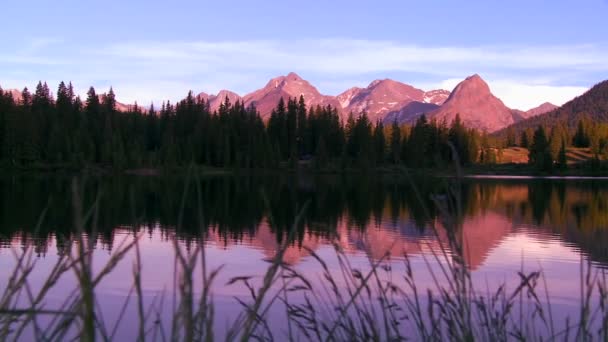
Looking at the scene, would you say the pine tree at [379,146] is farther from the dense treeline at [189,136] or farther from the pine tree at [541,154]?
the pine tree at [541,154]

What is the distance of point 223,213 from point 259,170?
3055 inches

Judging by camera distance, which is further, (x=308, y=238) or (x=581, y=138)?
(x=581, y=138)

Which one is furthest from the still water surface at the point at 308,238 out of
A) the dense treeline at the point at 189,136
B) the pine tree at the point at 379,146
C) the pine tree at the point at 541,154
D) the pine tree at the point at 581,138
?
the pine tree at the point at 581,138

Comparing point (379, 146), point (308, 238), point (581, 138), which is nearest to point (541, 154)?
point (379, 146)

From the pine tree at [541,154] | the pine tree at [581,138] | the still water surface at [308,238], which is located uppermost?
the pine tree at [581,138]

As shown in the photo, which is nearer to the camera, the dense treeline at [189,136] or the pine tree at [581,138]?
the dense treeline at [189,136]

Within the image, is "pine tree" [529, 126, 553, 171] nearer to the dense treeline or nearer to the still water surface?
the dense treeline

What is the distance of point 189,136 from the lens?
332ft

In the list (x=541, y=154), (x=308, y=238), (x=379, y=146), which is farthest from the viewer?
(x=541, y=154)

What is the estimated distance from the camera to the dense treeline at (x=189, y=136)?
88562mm

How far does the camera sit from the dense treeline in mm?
88562

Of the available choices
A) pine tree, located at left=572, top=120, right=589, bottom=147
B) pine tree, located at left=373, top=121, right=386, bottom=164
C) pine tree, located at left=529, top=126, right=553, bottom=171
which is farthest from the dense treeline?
pine tree, located at left=572, top=120, right=589, bottom=147

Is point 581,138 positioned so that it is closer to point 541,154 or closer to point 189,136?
point 541,154

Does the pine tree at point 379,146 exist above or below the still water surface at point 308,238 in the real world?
above
